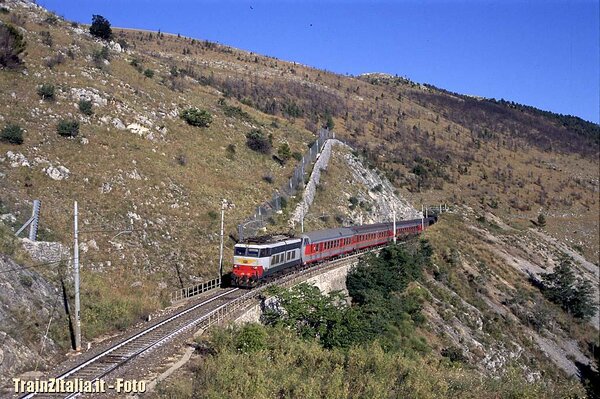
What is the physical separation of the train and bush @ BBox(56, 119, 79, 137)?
15071mm

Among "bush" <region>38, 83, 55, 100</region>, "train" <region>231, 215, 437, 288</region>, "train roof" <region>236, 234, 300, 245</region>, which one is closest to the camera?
"train" <region>231, 215, 437, 288</region>

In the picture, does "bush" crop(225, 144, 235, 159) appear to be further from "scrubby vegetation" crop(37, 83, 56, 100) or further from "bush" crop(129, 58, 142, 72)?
"scrubby vegetation" crop(37, 83, 56, 100)

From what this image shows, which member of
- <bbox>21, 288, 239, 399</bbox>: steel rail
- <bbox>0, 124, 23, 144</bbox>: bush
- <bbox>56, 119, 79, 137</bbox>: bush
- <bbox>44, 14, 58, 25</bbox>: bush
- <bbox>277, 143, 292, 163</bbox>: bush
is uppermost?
<bbox>44, 14, 58, 25</bbox>: bush

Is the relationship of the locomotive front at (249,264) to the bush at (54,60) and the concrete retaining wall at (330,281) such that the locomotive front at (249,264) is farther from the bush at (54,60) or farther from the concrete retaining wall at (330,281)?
the bush at (54,60)

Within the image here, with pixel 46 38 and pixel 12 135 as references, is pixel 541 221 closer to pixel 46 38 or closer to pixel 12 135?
pixel 46 38

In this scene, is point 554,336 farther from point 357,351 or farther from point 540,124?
point 540,124

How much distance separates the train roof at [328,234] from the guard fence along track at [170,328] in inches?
190

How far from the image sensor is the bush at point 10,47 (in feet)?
130

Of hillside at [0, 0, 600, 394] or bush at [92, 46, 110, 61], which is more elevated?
bush at [92, 46, 110, 61]

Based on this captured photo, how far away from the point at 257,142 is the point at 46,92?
21.3 meters

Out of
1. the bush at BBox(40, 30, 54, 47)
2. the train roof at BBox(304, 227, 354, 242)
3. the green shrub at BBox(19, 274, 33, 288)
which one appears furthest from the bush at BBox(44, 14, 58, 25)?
the green shrub at BBox(19, 274, 33, 288)

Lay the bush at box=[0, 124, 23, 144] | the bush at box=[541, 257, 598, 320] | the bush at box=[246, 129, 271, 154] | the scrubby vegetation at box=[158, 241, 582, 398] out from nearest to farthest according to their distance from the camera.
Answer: the scrubby vegetation at box=[158, 241, 582, 398]
the bush at box=[0, 124, 23, 144]
the bush at box=[541, 257, 598, 320]
the bush at box=[246, 129, 271, 154]

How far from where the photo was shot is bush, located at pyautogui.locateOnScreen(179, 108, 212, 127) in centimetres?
5053

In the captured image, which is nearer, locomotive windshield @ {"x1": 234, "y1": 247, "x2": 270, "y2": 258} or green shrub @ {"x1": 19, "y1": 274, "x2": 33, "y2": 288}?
green shrub @ {"x1": 19, "y1": 274, "x2": 33, "y2": 288}
